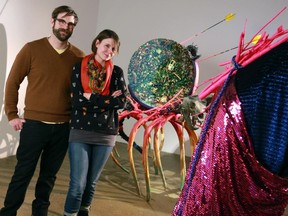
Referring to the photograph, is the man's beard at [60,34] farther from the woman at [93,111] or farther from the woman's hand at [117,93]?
the woman's hand at [117,93]

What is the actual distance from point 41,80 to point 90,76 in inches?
10.0

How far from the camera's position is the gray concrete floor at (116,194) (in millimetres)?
2162

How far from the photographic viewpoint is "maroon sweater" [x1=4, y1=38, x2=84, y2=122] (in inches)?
65.1

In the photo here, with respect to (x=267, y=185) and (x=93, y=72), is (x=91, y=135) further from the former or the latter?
(x=267, y=185)

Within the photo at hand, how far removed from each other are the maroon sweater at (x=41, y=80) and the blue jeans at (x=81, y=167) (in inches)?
8.3

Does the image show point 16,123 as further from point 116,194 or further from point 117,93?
point 116,194

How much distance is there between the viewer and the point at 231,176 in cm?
42

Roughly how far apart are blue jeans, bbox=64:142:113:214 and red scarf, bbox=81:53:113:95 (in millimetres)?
295

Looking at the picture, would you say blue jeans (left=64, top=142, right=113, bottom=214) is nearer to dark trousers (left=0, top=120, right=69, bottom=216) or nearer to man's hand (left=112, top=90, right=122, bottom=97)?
dark trousers (left=0, top=120, right=69, bottom=216)

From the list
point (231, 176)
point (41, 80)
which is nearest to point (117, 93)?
point (41, 80)

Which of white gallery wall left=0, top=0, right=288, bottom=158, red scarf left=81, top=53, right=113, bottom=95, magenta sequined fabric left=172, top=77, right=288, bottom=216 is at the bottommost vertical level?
magenta sequined fabric left=172, top=77, right=288, bottom=216

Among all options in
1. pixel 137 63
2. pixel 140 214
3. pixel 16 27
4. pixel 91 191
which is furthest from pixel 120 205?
pixel 16 27

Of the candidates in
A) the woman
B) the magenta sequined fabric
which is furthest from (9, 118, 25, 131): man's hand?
the magenta sequined fabric

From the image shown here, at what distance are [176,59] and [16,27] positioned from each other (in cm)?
152
